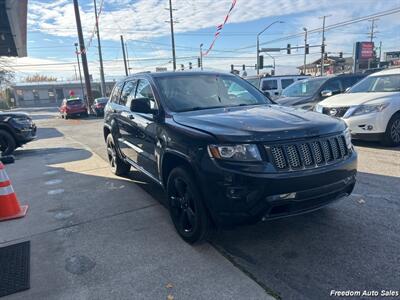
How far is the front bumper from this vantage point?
277 centimetres

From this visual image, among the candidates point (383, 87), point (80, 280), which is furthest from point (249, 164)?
point (383, 87)

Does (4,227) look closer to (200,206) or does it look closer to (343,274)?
(200,206)

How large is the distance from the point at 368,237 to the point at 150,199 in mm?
3025

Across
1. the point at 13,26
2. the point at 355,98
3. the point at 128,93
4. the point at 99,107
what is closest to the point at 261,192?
the point at 128,93

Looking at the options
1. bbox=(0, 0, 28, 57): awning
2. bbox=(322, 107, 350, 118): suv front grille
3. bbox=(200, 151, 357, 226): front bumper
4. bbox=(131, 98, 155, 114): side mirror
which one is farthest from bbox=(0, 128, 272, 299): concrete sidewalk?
bbox=(0, 0, 28, 57): awning

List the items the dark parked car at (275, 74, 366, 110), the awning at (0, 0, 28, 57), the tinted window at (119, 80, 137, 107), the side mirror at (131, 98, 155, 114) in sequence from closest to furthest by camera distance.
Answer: the side mirror at (131, 98, 155, 114) → the tinted window at (119, 80, 137, 107) → the awning at (0, 0, 28, 57) → the dark parked car at (275, 74, 366, 110)

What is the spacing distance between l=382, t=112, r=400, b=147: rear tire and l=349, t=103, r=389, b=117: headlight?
33 centimetres

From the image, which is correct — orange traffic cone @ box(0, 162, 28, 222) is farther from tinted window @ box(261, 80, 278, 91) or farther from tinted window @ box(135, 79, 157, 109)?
tinted window @ box(261, 80, 278, 91)

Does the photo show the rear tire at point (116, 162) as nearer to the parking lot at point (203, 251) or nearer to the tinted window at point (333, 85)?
the parking lot at point (203, 251)

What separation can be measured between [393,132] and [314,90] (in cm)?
331

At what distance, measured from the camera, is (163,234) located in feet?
12.5

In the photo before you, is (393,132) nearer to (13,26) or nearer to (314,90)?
(314,90)

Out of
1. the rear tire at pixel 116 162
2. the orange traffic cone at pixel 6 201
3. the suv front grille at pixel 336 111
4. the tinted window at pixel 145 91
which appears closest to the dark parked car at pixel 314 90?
the suv front grille at pixel 336 111

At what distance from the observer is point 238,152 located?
2.86m
